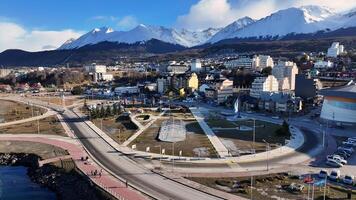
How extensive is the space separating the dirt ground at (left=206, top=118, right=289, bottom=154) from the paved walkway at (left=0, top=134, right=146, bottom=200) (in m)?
15.4

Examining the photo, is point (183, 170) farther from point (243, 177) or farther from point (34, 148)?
point (34, 148)

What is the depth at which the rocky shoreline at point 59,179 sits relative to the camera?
111ft

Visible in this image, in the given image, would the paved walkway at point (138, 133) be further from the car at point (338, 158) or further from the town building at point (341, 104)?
the town building at point (341, 104)

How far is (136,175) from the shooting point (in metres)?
36.5

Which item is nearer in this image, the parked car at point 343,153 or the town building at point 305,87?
the parked car at point 343,153

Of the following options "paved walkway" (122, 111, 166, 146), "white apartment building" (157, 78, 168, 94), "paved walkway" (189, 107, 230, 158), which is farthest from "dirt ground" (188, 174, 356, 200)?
"white apartment building" (157, 78, 168, 94)

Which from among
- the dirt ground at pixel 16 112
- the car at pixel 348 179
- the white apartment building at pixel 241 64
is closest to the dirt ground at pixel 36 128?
the dirt ground at pixel 16 112

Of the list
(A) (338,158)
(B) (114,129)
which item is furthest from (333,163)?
(B) (114,129)

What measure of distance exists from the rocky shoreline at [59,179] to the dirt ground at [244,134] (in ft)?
57.2

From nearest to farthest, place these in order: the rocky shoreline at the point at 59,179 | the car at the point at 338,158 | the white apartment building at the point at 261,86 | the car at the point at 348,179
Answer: the rocky shoreline at the point at 59,179, the car at the point at 348,179, the car at the point at 338,158, the white apartment building at the point at 261,86

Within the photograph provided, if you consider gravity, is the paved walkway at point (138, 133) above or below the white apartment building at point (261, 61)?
below

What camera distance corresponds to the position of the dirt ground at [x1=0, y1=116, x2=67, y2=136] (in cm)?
5910

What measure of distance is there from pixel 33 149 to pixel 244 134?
27.1 m

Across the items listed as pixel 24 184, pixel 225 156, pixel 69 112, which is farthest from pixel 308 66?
pixel 24 184
